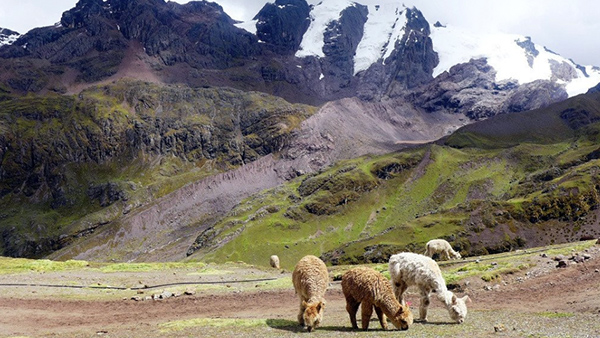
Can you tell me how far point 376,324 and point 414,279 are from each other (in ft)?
12.3

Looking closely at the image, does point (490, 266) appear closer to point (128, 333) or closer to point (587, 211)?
point (128, 333)

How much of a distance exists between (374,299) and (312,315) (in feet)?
11.6

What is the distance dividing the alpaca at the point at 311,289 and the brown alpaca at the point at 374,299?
1.87 m

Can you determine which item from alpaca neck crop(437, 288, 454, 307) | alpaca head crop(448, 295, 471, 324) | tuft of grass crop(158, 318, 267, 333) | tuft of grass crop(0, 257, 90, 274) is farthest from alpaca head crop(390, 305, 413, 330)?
tuft of grass crop(0, 257, 90, 274)

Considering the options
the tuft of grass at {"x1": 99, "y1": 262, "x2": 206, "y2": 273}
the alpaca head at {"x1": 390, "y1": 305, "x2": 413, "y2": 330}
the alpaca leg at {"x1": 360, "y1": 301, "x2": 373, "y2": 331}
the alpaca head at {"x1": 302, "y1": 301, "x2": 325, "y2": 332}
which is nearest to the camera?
the alpaca head at {"x1": 390, "y1": 305, "x2": 413, "y2": 330}

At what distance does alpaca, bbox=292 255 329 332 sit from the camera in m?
27.3

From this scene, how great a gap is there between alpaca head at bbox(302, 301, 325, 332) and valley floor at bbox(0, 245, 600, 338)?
2.59 feet

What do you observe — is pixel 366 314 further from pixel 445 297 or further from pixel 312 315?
pixel 445 297

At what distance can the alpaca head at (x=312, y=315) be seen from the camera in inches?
1064

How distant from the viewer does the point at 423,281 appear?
3000 cm

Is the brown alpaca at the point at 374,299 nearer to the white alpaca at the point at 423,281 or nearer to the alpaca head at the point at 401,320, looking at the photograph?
the alpaca head at the point at 401,320

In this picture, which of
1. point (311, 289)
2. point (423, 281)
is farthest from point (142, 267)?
point (423, 281)

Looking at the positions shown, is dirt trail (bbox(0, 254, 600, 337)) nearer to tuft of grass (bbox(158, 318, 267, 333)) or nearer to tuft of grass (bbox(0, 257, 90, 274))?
tuft of grass (bbox(158, 318, 267, 333))

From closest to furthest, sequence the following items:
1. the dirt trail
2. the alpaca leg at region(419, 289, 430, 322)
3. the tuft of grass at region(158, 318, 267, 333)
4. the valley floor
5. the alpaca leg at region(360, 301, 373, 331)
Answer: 1. the valley floor
2. the alpaca leg at region(360, 301, 373, 331)
3. the alpaca leg at region(419, 289, 430, 322)
4. the tuft of grass at region(158, 318, 267, 333)
5. the dirt trail
